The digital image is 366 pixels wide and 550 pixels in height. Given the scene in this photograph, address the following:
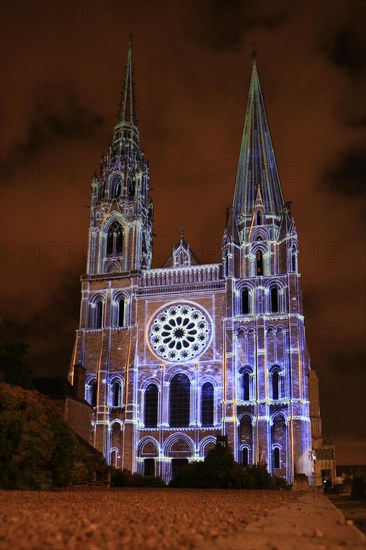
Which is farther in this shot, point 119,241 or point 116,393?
point 119,241

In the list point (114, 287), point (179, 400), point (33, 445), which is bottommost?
point (33, 445)

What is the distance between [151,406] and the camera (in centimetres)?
5431

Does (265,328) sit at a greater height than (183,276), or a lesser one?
lesser

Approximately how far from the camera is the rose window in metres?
54.9

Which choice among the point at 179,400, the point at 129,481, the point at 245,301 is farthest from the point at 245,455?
the point at 129,481

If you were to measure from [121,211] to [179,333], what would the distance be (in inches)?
565

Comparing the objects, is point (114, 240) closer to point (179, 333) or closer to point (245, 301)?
point (179, 333)

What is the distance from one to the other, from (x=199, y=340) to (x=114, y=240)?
13.9 m

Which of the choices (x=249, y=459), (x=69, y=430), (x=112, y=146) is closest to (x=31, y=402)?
(x=69, y=430)

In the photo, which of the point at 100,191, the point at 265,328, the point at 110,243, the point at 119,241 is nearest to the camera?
the point at 265,328

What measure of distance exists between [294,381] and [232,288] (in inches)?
385

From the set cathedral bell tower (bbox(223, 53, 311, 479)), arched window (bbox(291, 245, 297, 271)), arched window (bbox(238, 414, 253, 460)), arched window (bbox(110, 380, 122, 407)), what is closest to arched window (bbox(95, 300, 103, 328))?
arched window (bbox(110, 380, 122, 407))

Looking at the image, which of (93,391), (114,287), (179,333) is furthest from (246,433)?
(114,287)

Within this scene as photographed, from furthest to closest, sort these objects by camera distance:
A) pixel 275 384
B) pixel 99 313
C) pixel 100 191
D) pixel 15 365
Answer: pixel 100 191, pixel 99 313, pixel 275 384, pixel 15 365
